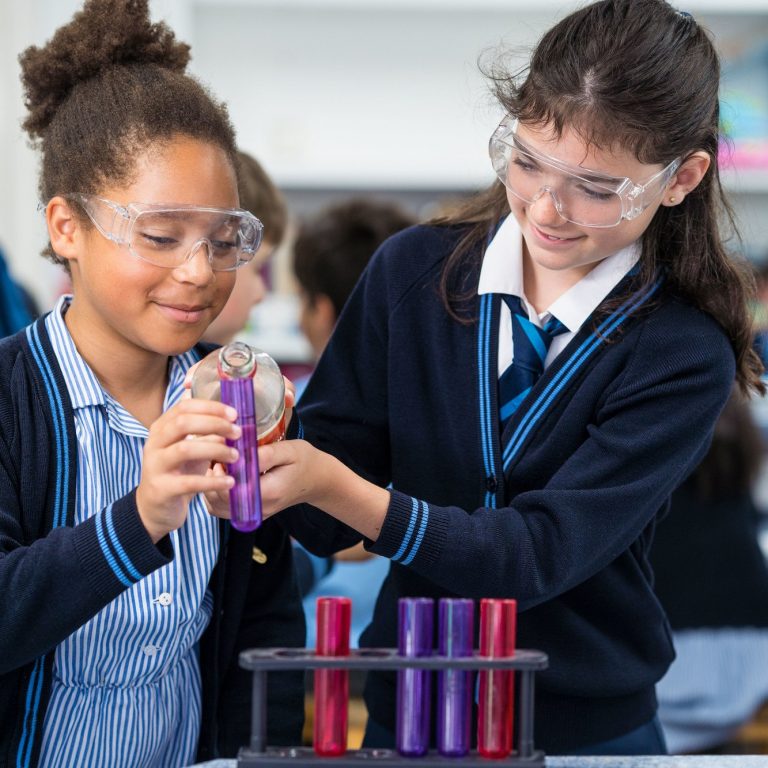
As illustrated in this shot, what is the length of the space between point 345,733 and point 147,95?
70 cm

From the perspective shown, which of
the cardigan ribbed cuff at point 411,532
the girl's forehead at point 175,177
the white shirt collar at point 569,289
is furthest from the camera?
the white shirt collar at point 569,289

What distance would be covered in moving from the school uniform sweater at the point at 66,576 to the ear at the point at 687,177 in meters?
0.57

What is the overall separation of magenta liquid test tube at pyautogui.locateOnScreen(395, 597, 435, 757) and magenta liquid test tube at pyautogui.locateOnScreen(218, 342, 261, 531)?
142mm

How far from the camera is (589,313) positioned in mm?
1206

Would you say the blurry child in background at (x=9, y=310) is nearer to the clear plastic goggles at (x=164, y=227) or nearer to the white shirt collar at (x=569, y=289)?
the clear plastic goggles at (x=164, y=227)

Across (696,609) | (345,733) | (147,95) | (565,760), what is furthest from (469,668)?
(696,609)

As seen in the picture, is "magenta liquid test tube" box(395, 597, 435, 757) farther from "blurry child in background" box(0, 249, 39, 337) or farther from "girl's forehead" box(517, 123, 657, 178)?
"blurry child in background" box(0, 249, 39, 337)

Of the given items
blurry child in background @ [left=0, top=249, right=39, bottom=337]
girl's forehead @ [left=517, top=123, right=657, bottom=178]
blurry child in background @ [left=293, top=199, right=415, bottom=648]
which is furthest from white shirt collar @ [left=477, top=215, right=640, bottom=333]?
blurry child in background @ [left=0, top=249, right=39, bottom=337]

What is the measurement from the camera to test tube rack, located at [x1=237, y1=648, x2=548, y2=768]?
78 cm

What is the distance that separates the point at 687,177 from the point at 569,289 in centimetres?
18

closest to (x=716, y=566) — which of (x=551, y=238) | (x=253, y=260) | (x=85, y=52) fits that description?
(x=253, y=260)

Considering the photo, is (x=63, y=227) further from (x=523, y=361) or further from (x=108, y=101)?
(x=523, y=361)

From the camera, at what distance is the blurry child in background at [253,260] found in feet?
5.67

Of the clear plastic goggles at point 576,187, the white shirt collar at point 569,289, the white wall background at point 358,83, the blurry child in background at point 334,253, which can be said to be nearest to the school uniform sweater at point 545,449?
the white shirt collar at point 569,289
